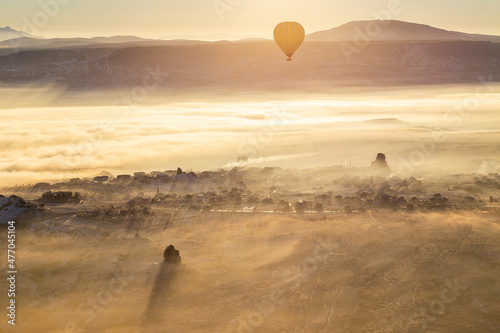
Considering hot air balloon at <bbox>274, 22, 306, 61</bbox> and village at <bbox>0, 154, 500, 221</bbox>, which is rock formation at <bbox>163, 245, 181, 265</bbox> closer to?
village at <bbox>0, 154, 500, 221</bbox>

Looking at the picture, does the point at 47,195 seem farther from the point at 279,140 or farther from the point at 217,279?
the point at 279,140

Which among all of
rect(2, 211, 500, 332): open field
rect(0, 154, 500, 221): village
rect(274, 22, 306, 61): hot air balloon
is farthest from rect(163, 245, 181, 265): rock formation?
rect(274, 22, 306, 61): hot air balloon

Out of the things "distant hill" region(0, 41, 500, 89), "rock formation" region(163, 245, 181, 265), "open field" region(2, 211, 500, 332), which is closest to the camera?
"open field" region(2, 211, 500, 332)

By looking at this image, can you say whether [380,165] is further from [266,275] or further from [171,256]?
[171,256]

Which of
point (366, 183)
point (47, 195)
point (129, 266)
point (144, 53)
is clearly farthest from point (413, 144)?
point (144, 53)

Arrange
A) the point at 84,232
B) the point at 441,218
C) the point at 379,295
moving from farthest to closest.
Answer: the point at 441,218, the point at 84,232, the point at 379,295

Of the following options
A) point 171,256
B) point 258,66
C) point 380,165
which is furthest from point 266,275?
point 258,66

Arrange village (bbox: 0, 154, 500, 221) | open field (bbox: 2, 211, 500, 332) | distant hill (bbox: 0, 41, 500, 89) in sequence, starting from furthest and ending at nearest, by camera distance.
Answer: distant hill (bbox: 0, 41, 500, 89), village (bbox: 0, 154, 500, 221), open field (bbox: 2, 211, 500, 332)

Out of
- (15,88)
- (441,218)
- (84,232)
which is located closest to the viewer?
(84,232)
